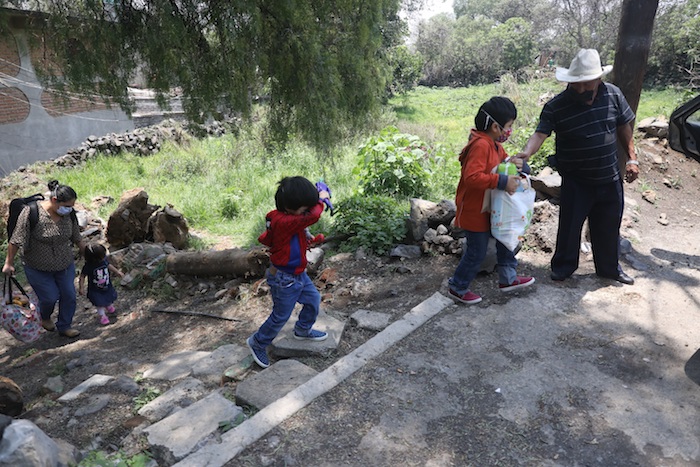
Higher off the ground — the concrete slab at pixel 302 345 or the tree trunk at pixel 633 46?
the tree trunk at pixel 633 46

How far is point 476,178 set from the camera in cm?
340

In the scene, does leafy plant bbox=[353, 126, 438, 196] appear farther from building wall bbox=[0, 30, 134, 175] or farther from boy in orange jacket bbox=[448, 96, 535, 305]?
building wall bbox=[0, 30, 134, 175]

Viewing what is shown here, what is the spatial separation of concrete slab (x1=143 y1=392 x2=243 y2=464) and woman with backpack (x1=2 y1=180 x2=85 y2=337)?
100 inches

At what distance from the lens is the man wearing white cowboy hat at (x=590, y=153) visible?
3641 mm

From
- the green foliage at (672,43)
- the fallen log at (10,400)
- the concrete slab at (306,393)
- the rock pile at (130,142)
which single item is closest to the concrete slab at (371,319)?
the concrete slab at (306,393)

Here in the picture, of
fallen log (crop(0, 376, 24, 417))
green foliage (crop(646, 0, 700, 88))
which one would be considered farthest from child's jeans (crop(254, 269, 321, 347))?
green foliage (crop(646, 0, 700, 88))

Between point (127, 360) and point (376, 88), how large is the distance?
407 cm

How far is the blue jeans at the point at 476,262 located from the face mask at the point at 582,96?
3.90 ft

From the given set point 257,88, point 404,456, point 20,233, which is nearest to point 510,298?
point 404,456

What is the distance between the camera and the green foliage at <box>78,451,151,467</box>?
248 centimetres

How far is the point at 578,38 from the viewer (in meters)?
19.4

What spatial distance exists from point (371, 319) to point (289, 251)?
1.16m

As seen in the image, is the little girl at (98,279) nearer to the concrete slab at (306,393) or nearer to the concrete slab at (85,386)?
the concrete slab at (85,386)

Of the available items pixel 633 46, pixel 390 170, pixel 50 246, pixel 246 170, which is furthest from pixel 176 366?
pixel 246 170
